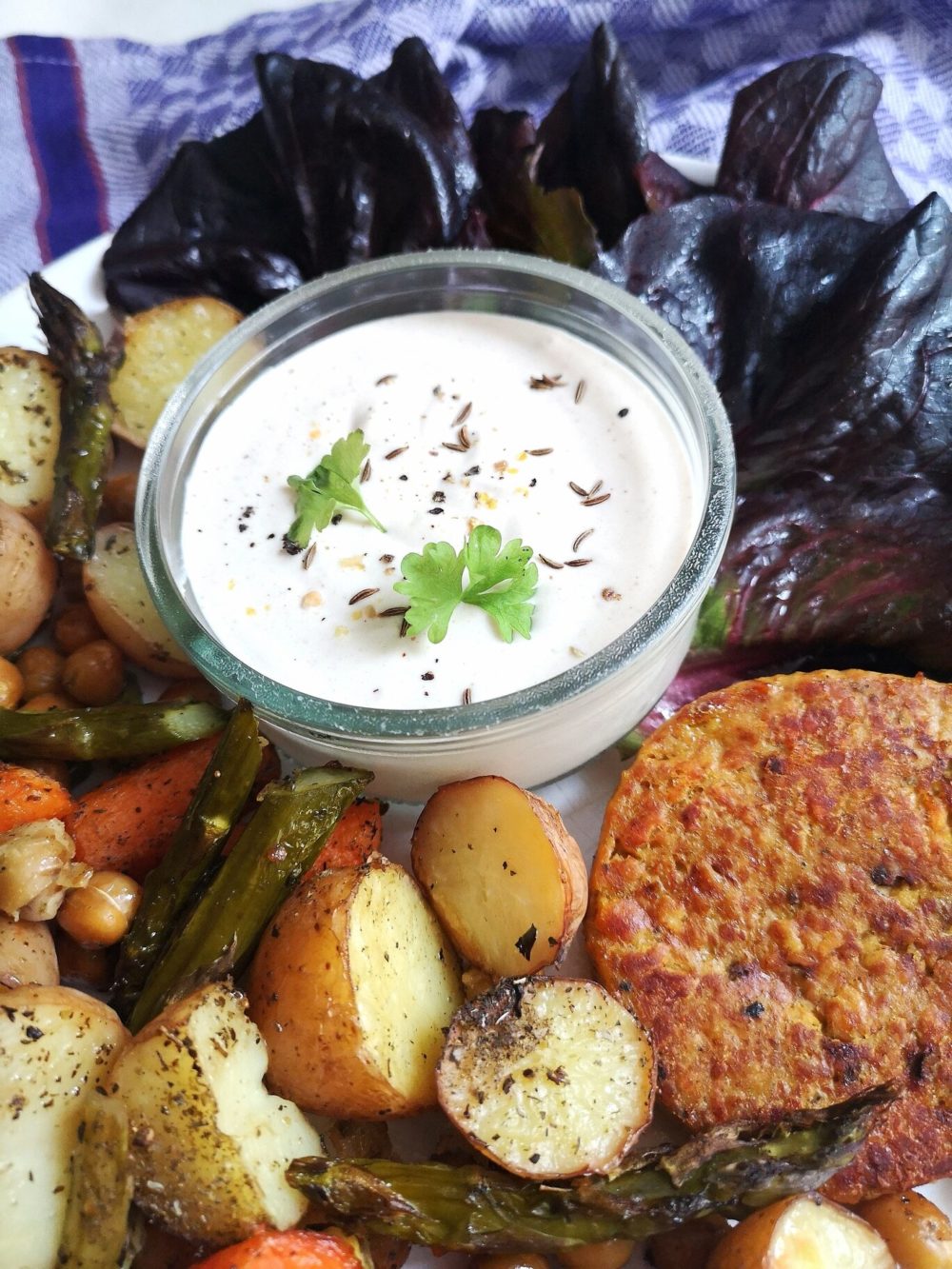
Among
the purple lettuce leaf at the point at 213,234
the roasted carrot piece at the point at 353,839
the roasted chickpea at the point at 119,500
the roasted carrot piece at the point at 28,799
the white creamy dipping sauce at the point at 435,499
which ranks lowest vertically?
the roasted carrot piece at the point at 353,839

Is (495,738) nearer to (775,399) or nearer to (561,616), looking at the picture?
(561,616)

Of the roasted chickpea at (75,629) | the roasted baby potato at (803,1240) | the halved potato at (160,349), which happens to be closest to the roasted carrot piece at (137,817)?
the roasted chickpea at (75,629)

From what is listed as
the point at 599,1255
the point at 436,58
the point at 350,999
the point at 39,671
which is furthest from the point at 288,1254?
the point at 436,58

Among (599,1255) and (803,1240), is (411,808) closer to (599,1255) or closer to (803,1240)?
(599,1255)

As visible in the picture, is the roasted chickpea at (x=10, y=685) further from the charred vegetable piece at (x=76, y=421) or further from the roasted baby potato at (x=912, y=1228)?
the roasted baby potato at (x=912, y=1228)

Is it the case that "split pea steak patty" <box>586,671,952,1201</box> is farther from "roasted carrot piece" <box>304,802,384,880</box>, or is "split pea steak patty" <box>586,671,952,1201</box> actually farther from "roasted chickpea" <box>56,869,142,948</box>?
"roasted chickpea" <box>56,869,142,948</box>
